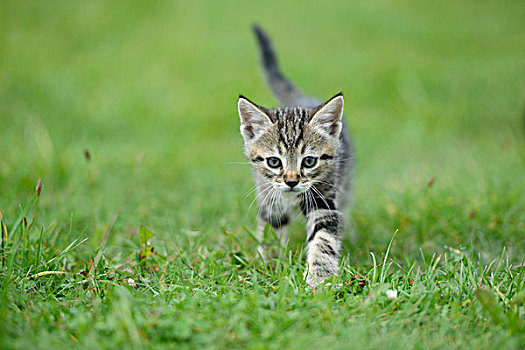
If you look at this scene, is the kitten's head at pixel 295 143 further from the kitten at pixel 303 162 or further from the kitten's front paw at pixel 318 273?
the kitten's front paw at pixel 318 273

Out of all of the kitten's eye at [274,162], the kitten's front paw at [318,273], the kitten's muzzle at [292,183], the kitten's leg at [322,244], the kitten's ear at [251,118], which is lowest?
the kitten's front paw at [318,273]

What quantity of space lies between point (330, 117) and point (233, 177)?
7.37ft

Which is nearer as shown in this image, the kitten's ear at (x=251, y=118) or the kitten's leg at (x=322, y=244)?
the kitten's leg at (x=322, y=244)

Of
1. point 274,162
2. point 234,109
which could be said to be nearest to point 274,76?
point 274,162

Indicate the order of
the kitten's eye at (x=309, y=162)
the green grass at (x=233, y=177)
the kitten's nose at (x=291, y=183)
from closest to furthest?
the green grass at (x=233, y=177), the kitten's nose at (x=291, y=183), the kitten's eye at (x=309, y=162)

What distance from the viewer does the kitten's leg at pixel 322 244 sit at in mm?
2723

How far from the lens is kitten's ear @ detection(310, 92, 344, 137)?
9.89 ft

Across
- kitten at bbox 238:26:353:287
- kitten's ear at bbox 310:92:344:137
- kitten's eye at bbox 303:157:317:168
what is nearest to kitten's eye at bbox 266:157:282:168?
kitten at bbox 238:26:353:287

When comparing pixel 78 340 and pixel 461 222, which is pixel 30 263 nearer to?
pixel 78 340

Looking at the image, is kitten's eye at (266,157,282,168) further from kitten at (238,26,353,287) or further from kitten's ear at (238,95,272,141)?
kitten's ear at (238,95,272,141)

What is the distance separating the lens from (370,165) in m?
6.15

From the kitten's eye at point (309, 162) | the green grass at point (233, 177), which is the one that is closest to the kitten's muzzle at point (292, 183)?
the kitten's eye at point (309, 162)

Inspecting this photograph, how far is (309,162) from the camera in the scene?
3.08 meters

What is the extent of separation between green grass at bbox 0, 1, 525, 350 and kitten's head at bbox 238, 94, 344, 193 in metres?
0.48
